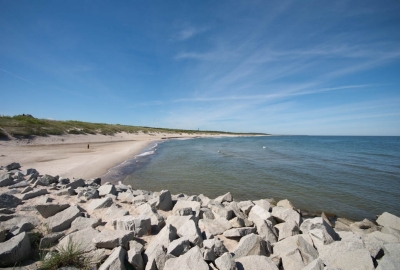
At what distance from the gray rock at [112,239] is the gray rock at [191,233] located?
116 cm

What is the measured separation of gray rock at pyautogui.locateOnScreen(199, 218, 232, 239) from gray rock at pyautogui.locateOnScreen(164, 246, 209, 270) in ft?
4.39

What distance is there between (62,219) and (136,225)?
182 cm

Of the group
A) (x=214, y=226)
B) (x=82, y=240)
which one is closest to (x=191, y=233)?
(x=214, y=226)

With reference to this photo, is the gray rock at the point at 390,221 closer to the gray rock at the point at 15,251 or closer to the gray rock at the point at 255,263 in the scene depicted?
the gray rock at the point at 255,263

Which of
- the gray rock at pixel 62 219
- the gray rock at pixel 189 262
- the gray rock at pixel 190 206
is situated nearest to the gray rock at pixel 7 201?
the gray rock at pixel 62 219

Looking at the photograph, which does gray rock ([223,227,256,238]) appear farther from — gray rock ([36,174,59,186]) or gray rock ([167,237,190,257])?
gray rock ([36,174,59,186])

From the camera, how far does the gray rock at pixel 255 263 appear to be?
128 inches

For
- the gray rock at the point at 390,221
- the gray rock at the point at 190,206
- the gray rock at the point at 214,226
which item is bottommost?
the gray rock at the point at 390,221

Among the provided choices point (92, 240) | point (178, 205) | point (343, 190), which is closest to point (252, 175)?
point (343, 190)

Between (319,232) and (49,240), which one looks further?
(319,232)

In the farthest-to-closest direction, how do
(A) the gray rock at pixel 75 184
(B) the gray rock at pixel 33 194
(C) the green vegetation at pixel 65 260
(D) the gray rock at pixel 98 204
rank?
(A) the gray rock at pixel 75 184 < (B) the gray rock at pixel 33 194 < (D) the gray rock at pixel 98 204 < (C) the green vegetation at pixel 65 260

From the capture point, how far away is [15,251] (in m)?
2.92

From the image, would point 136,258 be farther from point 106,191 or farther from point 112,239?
point 106,191

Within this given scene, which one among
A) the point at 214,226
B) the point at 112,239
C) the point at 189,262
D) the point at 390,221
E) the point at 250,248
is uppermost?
the point at 112,239
